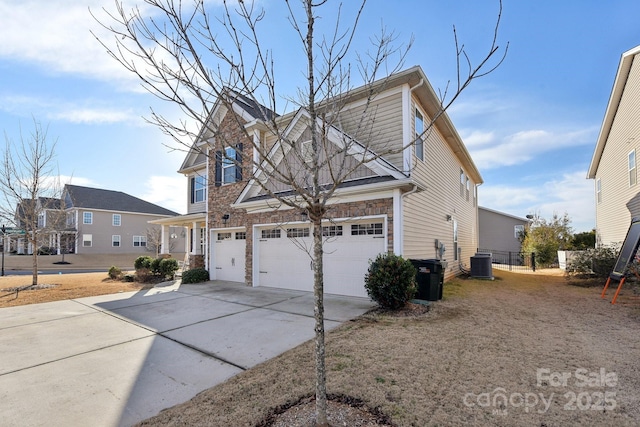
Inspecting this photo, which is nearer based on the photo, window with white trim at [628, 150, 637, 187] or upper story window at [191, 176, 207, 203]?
window with white trim at [628, 150, 637, 187]

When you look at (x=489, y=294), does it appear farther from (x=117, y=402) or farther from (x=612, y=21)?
(x=117, y=402)

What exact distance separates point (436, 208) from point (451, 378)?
27.9ft

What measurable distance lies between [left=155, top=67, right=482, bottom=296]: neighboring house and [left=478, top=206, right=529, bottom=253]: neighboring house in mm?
12130

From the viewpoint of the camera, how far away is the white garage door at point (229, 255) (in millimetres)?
12258

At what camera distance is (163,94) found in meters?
2.77

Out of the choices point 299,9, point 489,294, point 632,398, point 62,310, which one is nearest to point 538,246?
point 489,294

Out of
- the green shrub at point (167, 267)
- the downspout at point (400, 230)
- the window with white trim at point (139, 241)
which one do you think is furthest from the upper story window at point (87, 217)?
the downspout at point (400, 230)

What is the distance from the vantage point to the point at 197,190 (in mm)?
16109

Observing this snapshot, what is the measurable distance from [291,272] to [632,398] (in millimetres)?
8277

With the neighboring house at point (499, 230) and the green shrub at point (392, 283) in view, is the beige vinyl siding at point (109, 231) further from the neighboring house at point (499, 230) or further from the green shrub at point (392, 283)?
the green shrub at point (392, 283)

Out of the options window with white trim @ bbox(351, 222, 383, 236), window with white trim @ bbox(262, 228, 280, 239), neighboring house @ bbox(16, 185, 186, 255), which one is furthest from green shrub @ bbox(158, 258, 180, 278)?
neighboring house @ bbox(16, 185, 186, 255)

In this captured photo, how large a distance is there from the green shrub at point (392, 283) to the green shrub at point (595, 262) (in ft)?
29.4

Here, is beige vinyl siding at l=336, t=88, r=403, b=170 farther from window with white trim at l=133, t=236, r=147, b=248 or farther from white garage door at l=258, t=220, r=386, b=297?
window with white trim at l=133, t=236, r=147, b=248

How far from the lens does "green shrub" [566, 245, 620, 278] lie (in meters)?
11.0
